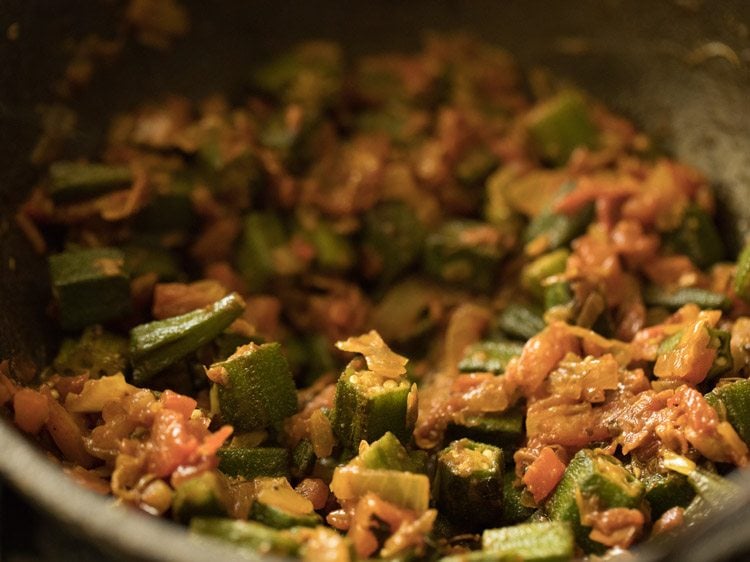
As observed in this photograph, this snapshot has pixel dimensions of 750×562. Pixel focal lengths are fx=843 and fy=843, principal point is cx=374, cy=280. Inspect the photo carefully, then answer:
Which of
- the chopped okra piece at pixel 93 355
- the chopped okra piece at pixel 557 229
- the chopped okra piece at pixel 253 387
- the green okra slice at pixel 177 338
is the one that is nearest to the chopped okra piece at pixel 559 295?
the chopped okra piece at pixel 557 229

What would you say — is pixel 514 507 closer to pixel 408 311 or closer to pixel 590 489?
pixel 590 489

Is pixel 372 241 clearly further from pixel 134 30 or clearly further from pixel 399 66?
pixel 134 30

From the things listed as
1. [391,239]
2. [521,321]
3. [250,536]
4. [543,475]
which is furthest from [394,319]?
[250,536]

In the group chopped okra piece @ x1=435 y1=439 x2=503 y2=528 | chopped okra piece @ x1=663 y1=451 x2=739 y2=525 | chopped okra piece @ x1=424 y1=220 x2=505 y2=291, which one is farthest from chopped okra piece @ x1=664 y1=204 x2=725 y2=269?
chopped okra piece @ x1=435 y1=439 x2=503 y2=528

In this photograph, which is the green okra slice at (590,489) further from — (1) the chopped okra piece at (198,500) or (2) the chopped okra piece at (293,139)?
(2) the chopped okra piece at (293,139)

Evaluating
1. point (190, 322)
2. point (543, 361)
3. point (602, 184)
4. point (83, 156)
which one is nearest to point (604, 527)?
point (543, 361)

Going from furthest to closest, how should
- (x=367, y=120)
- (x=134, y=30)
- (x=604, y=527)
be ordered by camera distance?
1. (x=367, y=120)
2. (x=134, y=30)
3. (x=604, y=527)

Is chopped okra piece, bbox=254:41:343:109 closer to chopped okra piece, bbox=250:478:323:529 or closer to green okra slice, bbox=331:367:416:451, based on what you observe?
green okra slice, bbox=331:367:416:451
